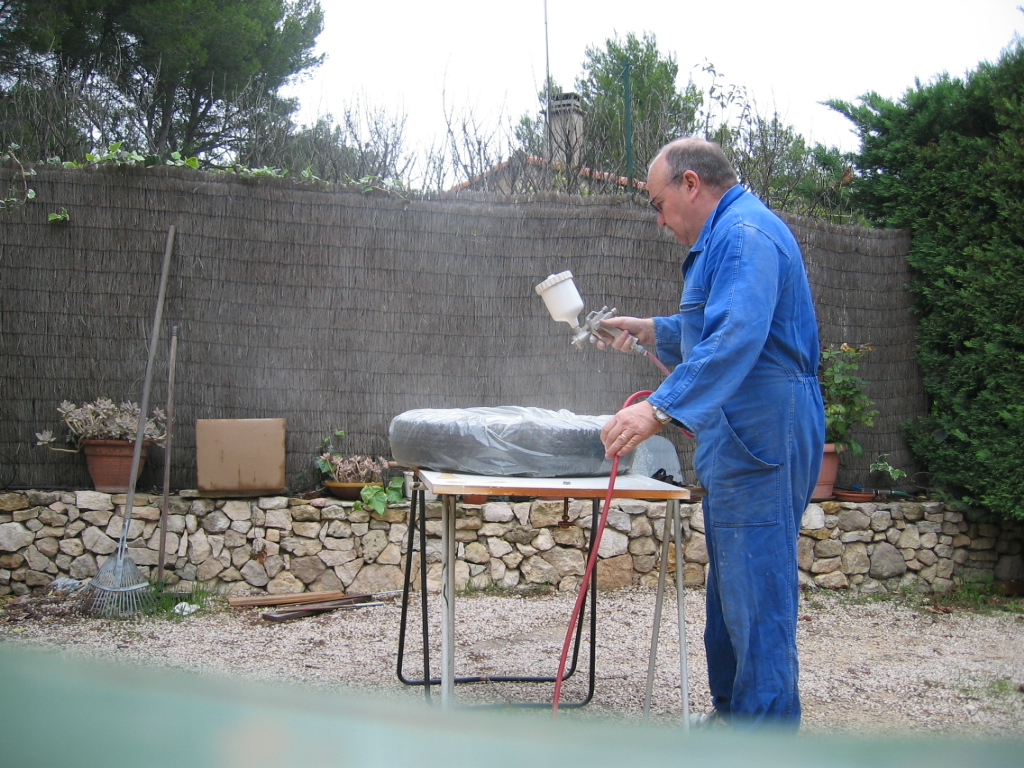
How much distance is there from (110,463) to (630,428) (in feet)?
11.4

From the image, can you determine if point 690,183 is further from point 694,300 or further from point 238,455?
point 238,455

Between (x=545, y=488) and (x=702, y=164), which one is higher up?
(x=702, y=164)

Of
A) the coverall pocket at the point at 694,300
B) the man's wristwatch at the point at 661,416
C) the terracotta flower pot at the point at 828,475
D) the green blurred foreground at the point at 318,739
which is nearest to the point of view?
the green blurred foreground at the point at 318,739

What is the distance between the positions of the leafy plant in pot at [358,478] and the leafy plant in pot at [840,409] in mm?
2490

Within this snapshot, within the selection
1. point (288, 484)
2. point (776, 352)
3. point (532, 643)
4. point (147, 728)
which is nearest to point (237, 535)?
point (288, 484)

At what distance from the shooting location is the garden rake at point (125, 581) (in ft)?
12.7

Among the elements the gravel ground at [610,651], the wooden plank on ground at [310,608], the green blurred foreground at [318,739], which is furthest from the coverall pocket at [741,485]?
the wooden plank on ground at [310,608]

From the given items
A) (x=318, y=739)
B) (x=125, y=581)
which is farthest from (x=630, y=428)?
(x=125, y=581)

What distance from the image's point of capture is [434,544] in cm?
457

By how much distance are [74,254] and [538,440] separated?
3479 mm

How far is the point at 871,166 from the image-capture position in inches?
211

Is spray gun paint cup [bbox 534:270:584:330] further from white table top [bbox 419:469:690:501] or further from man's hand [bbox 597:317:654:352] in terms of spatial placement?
white table top [bbox 419:469:690:501]

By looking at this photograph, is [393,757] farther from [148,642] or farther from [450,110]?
[450,110]

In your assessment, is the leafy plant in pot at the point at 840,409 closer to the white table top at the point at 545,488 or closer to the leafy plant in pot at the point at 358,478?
the leafy plant in pot at the point at 358,478
